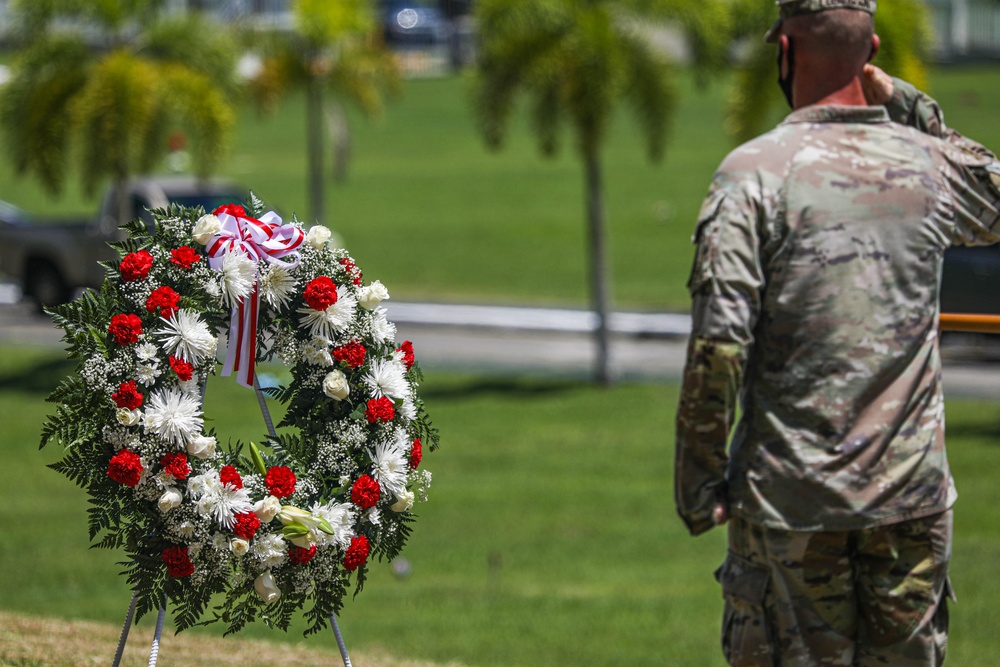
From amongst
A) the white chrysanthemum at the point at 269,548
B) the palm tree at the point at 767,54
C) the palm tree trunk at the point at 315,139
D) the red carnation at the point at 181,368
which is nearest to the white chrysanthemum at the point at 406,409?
the white chrysanthemum at the point at 269,548

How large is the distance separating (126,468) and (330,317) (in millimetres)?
815

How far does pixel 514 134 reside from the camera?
172 ft

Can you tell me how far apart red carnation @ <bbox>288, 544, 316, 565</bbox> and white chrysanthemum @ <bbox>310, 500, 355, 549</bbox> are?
0.10ft

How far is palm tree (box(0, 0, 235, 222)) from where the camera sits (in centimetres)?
1856

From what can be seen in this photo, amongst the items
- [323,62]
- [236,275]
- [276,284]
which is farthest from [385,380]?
[323,62]

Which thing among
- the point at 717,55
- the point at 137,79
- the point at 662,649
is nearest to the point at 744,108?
the point at 717,55

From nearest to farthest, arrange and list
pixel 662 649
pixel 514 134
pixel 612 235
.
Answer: pixel 662 649 → pixel 612 235 → pixel 514 134

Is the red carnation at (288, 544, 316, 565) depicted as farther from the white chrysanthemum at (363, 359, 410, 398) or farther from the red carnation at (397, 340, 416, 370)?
the red carnation at (397, 340, 416, 370)

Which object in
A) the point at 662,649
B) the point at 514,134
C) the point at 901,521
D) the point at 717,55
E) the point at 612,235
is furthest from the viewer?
the point at 514,134

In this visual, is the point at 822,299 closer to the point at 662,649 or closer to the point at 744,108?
the point at 662,649

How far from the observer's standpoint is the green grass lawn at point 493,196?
26.6 metres

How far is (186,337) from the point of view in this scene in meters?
4.22

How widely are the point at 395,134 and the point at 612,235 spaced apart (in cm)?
2288

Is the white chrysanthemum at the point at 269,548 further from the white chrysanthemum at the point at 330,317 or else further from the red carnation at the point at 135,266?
the red carnation at the point at 135,266
